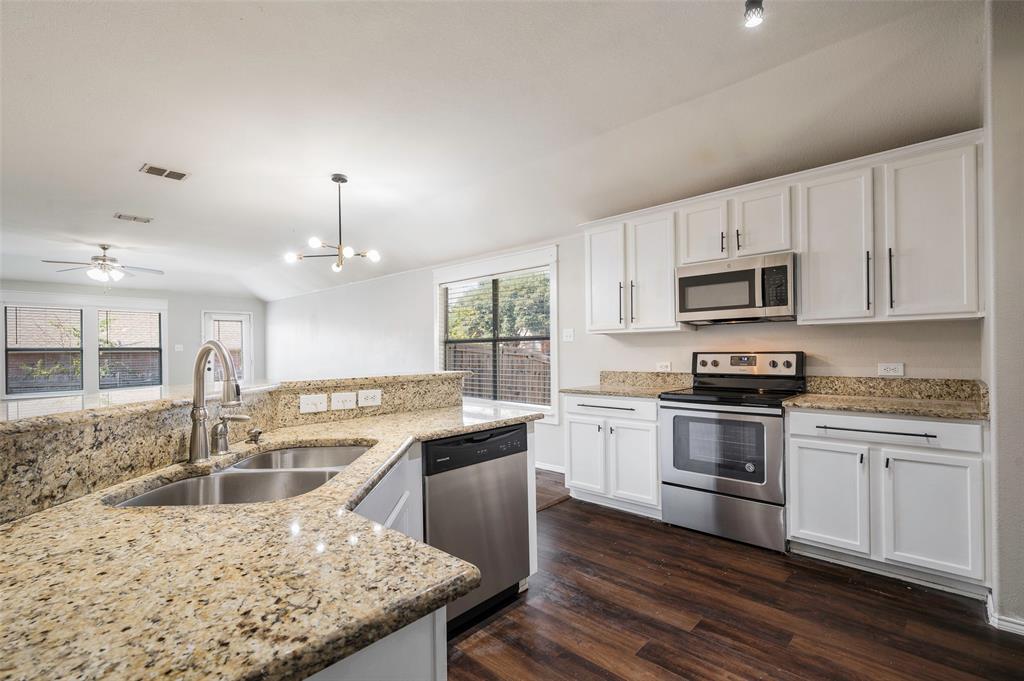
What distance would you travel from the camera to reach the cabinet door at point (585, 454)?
355cm

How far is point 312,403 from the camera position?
219cm

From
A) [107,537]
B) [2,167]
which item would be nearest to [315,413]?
[107,537]

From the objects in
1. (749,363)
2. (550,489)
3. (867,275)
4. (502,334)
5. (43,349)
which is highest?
(867,275)

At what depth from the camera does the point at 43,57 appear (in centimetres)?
221

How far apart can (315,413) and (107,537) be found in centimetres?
129

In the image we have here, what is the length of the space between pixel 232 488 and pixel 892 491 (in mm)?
3001

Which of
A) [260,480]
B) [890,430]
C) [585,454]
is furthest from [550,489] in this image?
[260,480]

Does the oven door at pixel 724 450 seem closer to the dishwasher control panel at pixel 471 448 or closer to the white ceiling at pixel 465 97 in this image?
the dishwasher control panel at pixel 471 448

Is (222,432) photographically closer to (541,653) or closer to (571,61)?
(541,653)

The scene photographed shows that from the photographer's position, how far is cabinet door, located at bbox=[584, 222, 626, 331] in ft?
12.2

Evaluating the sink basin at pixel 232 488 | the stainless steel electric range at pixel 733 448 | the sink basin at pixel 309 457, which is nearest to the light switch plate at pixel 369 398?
the sink basin at pixel 309 457

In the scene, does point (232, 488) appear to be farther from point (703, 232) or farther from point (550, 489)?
point (703, 232)

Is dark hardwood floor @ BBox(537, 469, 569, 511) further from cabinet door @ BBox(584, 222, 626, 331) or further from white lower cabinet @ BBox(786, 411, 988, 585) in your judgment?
white lower cabinet @ BBox(786, 411, 988, 585)

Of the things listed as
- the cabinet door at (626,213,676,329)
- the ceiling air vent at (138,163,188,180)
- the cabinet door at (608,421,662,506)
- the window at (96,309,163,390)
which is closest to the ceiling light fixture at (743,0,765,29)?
the cabinet door at (626,213,676,329)
